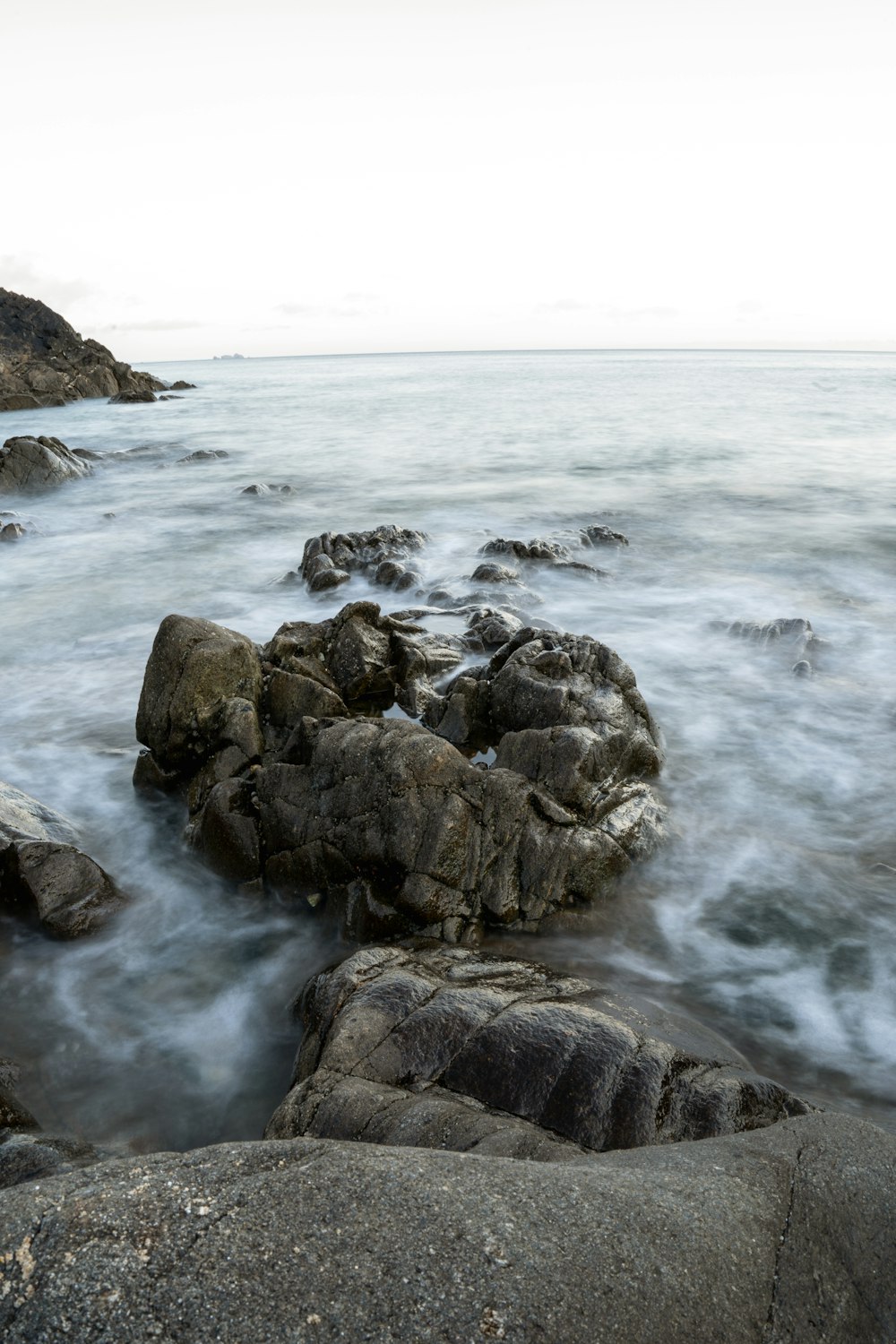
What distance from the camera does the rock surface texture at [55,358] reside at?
5415cm

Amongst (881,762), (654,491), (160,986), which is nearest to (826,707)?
(881,762)

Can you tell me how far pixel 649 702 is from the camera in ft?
28.9

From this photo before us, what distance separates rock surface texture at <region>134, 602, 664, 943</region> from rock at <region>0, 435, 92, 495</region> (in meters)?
16.5

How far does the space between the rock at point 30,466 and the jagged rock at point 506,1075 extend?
67.6ft

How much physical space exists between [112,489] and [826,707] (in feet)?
62.2

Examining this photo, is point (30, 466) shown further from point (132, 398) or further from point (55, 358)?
point (55, 358)

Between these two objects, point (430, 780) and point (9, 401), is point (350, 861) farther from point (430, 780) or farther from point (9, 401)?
point (9, 401)

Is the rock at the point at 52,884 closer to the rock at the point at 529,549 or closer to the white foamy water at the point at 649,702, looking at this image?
the white foamy water at the point at 649,702

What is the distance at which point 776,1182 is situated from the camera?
252cm

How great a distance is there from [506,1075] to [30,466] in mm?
21899

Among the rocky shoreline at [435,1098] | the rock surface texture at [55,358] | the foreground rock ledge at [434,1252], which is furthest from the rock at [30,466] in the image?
the rock surface texture at [55,358]

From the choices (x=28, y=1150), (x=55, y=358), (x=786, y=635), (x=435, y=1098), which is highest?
(x=55, y=358)

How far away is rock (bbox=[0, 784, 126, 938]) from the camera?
5.41 m

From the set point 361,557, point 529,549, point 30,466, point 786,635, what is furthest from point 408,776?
point 30,466
